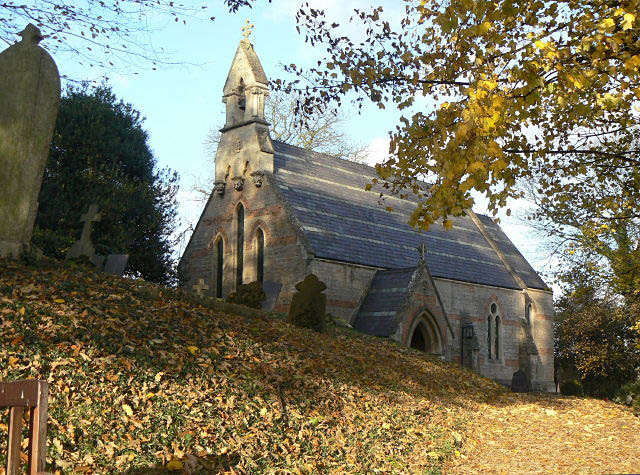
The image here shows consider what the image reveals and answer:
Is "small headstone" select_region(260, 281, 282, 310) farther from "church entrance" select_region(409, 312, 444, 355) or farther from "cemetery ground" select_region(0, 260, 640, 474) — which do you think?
"cemetery ground" select_region(0, 260, 640, 474)

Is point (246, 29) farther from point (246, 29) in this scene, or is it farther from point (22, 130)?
point (22, 130)

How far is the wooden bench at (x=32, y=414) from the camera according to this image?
4273mm

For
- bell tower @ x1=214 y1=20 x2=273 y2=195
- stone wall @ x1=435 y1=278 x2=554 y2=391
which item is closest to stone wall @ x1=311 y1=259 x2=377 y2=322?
bell tower @ x1=214 y1=20 x2=273 y2=195

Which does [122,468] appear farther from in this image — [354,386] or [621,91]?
[621,91]

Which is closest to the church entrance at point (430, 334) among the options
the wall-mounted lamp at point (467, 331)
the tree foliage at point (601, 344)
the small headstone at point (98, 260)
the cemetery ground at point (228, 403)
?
the wall-mounted lamp at point (467, 331)

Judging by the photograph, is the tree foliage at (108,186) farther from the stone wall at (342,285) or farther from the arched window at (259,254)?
the stone wall at (342,285)

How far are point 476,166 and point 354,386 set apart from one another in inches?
206

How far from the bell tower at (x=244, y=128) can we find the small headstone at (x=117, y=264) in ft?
29.6

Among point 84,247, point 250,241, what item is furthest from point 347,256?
point 84,247

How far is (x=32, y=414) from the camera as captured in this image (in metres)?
4.34

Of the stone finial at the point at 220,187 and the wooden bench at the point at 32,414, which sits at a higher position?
the stone finial at the point at 220,187

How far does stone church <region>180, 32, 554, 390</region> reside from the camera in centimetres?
2275

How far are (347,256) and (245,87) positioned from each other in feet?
25.5

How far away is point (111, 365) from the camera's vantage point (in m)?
8.70
